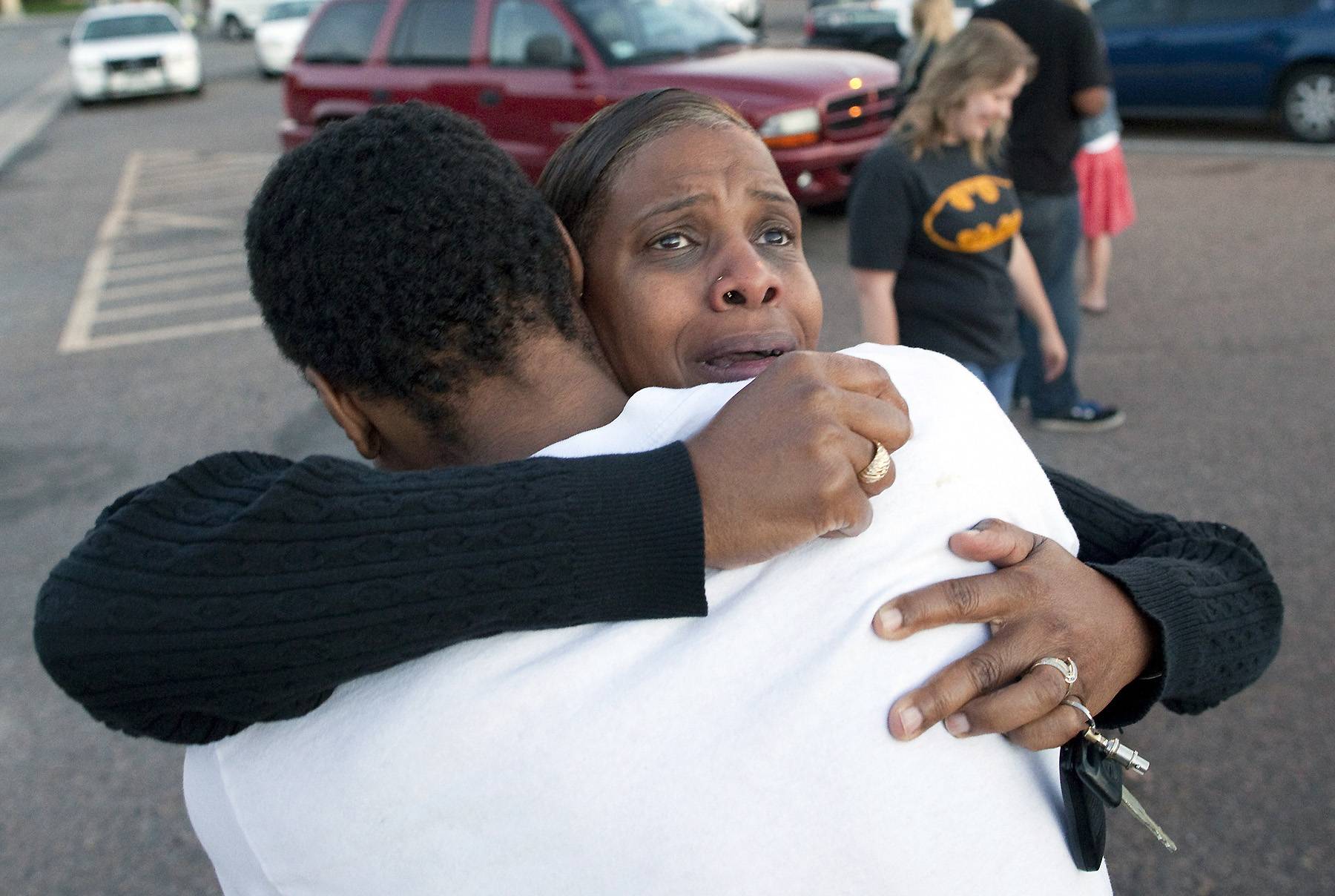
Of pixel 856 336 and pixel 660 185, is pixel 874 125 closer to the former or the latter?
pixel 856 336

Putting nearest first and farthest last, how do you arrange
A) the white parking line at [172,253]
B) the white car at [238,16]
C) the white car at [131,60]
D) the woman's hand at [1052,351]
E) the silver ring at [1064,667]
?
the silver ring at [1064,667] → the woman's hand at [1052,351] → the white parking line at [172,253] → the white car at [131,60] → the white car at [238,16]

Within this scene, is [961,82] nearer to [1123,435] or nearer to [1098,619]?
[1123,435]

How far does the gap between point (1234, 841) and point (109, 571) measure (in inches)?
113

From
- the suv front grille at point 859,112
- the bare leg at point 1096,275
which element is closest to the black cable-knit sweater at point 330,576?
the bare leg at point 1096,275

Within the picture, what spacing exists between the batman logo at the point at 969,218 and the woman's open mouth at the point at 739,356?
2.55 meters

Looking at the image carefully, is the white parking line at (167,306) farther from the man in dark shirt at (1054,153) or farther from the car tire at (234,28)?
the car tire at (234,28)

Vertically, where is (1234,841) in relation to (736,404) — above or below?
below

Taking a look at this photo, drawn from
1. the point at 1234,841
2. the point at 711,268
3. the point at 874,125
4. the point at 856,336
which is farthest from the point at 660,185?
the point at 874,125

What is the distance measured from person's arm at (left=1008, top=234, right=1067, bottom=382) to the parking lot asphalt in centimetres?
69

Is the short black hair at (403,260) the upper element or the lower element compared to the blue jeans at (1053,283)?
upper

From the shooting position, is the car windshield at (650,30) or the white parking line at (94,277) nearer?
the white parking line at (94,277)

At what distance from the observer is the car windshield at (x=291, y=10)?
79.3ft

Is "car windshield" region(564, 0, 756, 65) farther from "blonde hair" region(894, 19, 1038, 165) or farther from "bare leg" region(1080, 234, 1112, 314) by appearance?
"blonde hair" region(894, 19, 1038, 165)

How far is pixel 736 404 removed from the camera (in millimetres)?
1154
